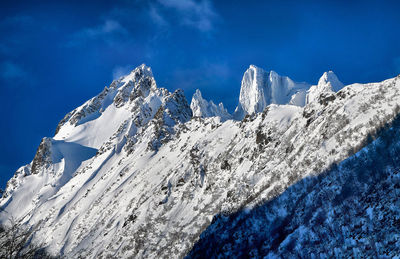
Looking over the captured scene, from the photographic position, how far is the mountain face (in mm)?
30141

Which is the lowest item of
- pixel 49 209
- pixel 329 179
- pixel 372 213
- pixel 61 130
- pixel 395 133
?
pixel 372 213

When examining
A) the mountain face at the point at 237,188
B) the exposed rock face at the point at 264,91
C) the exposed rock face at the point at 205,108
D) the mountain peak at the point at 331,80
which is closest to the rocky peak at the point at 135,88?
the exposed rock face at the point at 205,108

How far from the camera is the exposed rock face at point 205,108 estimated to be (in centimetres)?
16134

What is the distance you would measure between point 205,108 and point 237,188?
119206mm

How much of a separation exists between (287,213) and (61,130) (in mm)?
164210

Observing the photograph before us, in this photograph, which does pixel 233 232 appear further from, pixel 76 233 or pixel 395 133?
pixel 76 233

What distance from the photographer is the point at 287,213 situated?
35281mm

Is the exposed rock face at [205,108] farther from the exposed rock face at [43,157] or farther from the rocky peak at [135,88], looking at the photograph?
the exposed rock face at [43,157]

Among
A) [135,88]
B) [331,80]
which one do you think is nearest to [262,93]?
[331,80]

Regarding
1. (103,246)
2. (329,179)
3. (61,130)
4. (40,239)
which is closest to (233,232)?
(329,179)

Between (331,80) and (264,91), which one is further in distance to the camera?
(264,91)

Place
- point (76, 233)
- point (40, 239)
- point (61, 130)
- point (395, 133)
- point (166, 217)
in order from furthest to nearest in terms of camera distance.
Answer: point (61, 130) → point (40, 239) → point (76, 233) → point (166, 217) → point (395, 133)

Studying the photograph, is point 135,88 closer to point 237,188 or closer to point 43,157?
point 43,157

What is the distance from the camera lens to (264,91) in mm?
151250
